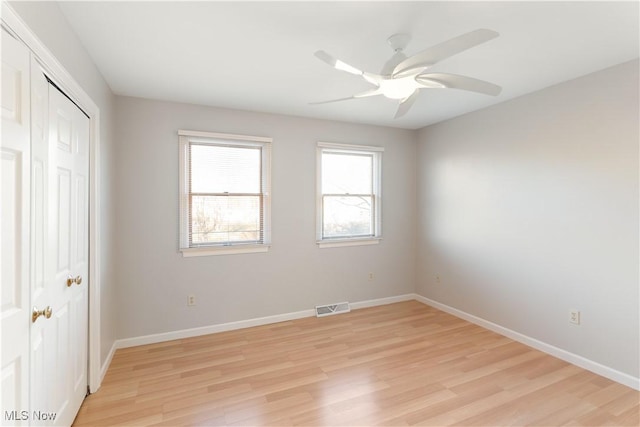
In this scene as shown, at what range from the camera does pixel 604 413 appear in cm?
212

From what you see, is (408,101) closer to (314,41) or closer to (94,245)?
(314,41)

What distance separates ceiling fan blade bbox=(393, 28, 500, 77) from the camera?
1.43m

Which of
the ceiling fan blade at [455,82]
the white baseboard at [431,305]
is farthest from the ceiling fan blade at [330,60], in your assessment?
the white baseboard at [431,305]

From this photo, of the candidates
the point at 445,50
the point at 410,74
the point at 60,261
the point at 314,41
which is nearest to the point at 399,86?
the point at 410,74

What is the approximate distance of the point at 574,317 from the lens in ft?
9.22

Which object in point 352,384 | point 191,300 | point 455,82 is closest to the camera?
point 455,82

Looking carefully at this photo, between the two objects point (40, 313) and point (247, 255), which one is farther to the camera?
point (247, 255)

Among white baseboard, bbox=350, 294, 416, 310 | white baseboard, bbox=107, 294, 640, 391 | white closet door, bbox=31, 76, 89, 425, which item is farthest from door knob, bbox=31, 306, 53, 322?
white baseboard, bbox=350, 294, 416, 310

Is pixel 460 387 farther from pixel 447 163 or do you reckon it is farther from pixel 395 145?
pixel 395 145

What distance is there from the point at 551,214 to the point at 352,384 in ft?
8.15

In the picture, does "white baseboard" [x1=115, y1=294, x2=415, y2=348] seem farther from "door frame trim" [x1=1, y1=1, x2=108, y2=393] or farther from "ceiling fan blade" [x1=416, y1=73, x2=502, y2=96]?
"ceiling fan blade" [x1=416, y1=73, x2=502, y2=96]

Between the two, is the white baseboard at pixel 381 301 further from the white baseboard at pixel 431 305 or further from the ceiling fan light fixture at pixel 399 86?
the ceiling fan light fixture at pixel 399 86

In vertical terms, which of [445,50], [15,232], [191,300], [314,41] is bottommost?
[191,300]

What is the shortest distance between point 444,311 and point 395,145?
2.47 metres
